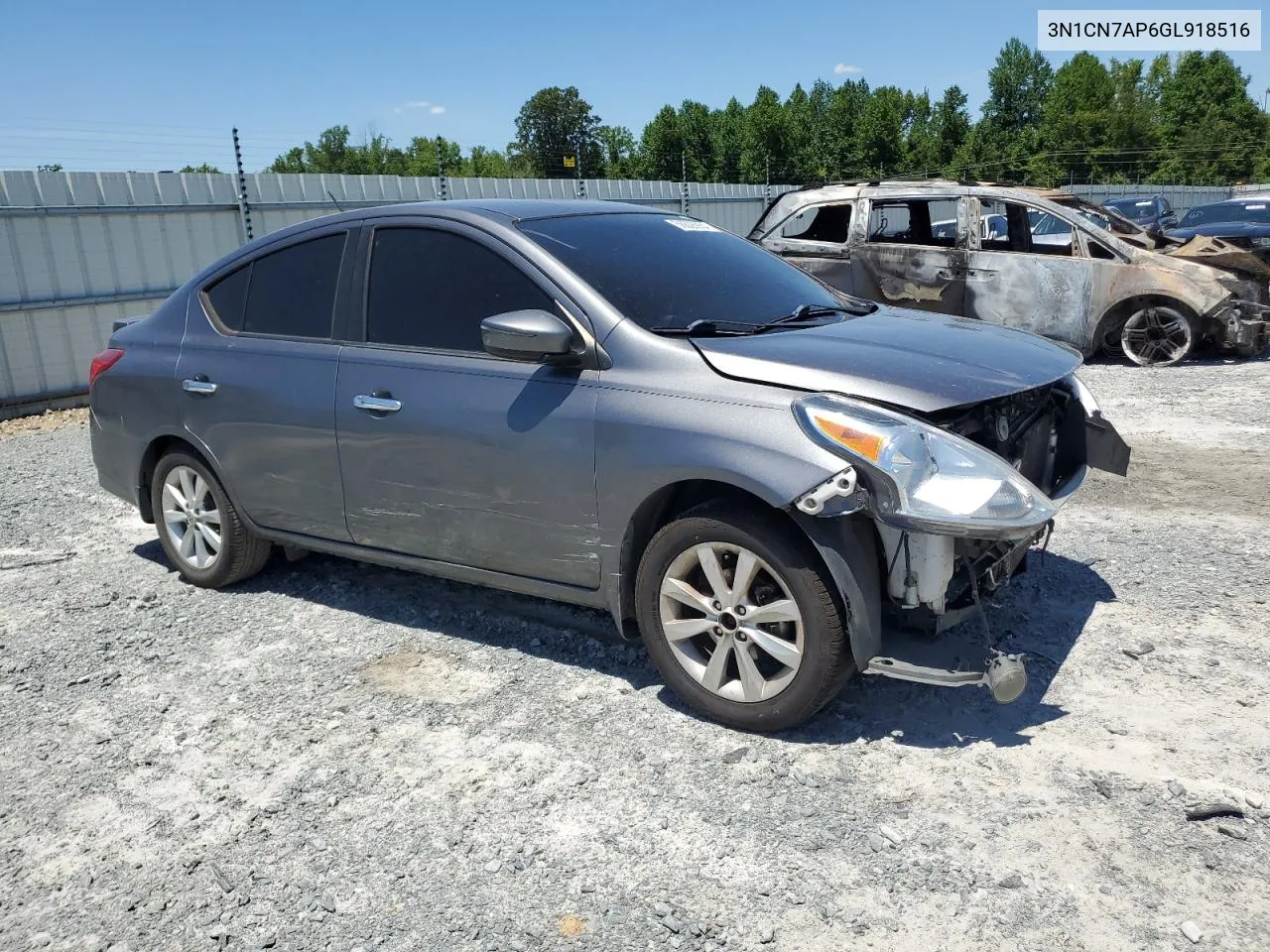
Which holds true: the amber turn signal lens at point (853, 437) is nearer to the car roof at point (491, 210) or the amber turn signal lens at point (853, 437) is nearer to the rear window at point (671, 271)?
the rear window at point (671, 271)

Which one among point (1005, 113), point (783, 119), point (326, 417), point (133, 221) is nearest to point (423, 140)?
point (783, 119)

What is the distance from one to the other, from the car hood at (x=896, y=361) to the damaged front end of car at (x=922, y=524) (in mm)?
66

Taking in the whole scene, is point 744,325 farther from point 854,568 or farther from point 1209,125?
point 1209,125

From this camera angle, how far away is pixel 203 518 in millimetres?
5199

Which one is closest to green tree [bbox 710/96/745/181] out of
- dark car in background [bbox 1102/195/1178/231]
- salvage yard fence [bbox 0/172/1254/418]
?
dark car in background [bbox 1102/195/1178/231]

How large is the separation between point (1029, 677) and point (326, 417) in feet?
9.86

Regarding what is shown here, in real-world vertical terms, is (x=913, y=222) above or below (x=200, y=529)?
above

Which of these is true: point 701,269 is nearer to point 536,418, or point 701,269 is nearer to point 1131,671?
point 536,418

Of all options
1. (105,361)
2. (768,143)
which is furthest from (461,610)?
(768,143)

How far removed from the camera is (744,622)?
11.4ft

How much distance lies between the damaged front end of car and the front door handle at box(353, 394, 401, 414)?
1.73 m

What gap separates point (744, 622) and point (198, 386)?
297 cm

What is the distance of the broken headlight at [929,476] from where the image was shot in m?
3.10

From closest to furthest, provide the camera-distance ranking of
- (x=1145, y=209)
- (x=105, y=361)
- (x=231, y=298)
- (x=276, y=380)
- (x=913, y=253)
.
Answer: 1. (x=276, y=380)
2. (x=231, y=298)
3. (x=105, y=361)
4. (x=913, y=253)
5. (x=1145, y=209)
